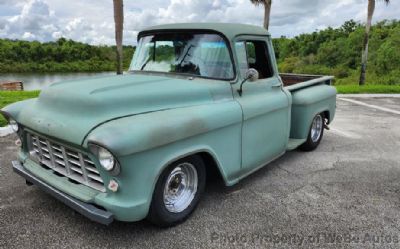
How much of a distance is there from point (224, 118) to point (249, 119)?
17.8 inches

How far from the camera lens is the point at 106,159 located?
2.55 metres

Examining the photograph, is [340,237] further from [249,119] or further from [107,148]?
[107,148]

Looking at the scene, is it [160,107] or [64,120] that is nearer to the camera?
[64,120]

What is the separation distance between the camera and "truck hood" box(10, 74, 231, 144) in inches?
111

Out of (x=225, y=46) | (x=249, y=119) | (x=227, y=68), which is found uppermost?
(x=225, y=46)

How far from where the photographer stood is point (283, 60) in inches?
2314

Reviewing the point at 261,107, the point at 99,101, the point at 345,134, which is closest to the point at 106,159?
the point at 99,101

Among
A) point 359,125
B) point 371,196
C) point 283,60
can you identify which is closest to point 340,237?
point 371,196

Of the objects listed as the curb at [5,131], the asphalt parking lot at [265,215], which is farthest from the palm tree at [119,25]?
the asphalt parking lot at [265,215]

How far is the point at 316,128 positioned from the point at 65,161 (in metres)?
4.11

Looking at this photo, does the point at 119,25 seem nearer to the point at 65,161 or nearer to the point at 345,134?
the point at 345,134

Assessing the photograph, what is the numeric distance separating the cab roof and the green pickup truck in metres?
0.01

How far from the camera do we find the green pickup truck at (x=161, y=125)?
263cm

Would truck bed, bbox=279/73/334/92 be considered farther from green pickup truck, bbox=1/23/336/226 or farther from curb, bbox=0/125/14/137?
curb, bbox=0/125/14/137
